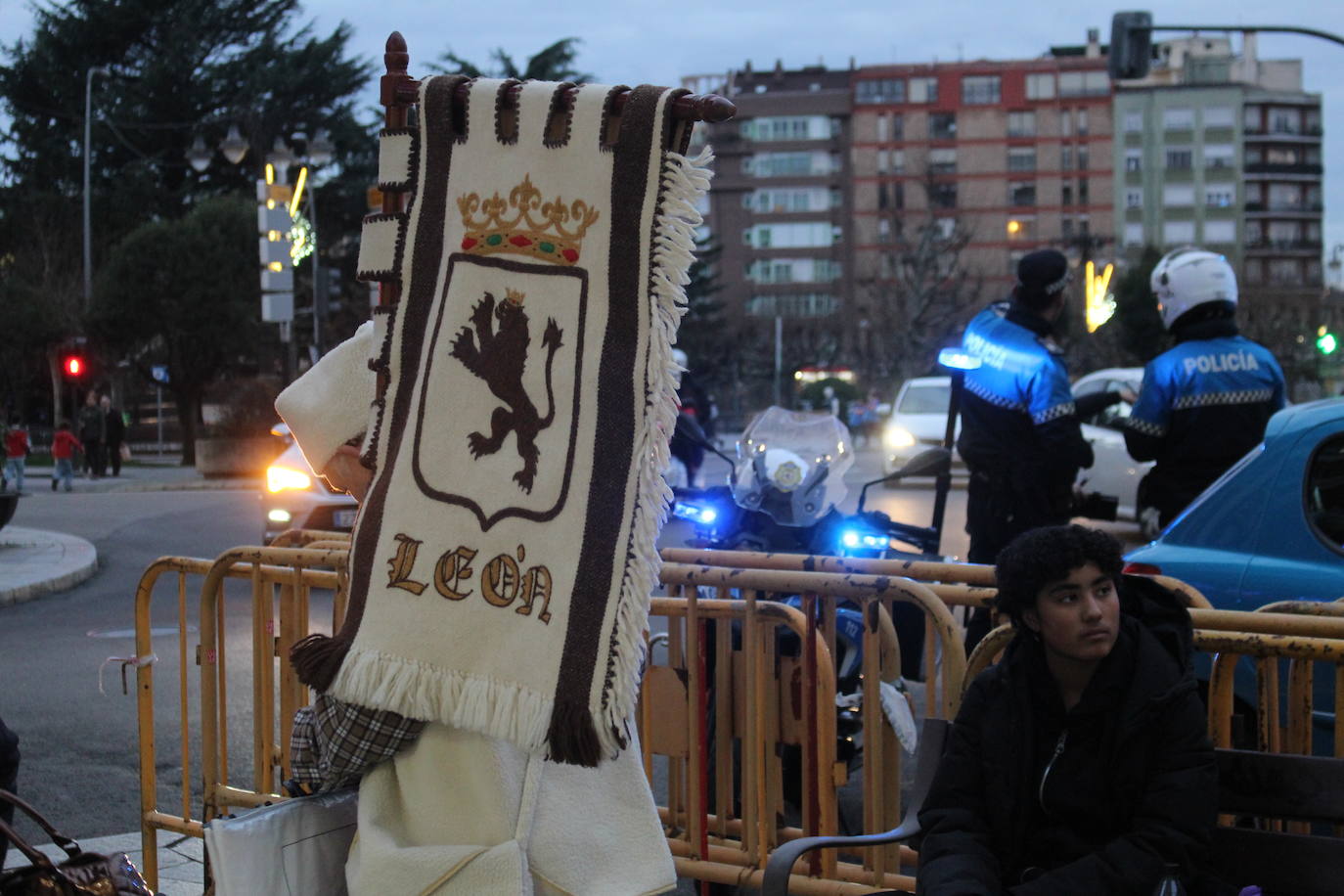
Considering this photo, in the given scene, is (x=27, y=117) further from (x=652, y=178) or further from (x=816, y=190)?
(x=816, y=190)

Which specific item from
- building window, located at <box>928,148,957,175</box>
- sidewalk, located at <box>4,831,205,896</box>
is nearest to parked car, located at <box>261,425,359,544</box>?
sidewalk, located at <box>4,831,205,896</box>

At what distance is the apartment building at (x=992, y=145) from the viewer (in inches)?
4279

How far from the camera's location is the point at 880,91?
109062 mm

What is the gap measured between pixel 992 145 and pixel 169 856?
10832 cm

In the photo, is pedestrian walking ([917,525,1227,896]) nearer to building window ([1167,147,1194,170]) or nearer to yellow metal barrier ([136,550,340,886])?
yellow metal barrier ([136,550,340,886])

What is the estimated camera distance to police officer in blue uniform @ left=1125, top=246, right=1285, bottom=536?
6055mm

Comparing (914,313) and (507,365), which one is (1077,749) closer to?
(507,365)

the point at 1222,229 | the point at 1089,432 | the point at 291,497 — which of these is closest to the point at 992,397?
the point at 291,497

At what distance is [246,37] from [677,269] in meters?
54.6

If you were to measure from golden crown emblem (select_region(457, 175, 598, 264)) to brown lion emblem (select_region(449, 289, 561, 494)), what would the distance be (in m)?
0.08

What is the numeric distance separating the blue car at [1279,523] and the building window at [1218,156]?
109 metres

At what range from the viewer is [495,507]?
8.50ft

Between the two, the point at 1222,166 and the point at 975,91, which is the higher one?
the point at 975,91

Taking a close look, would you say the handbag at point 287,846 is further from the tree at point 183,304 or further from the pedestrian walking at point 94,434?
the tree at point 183,304
